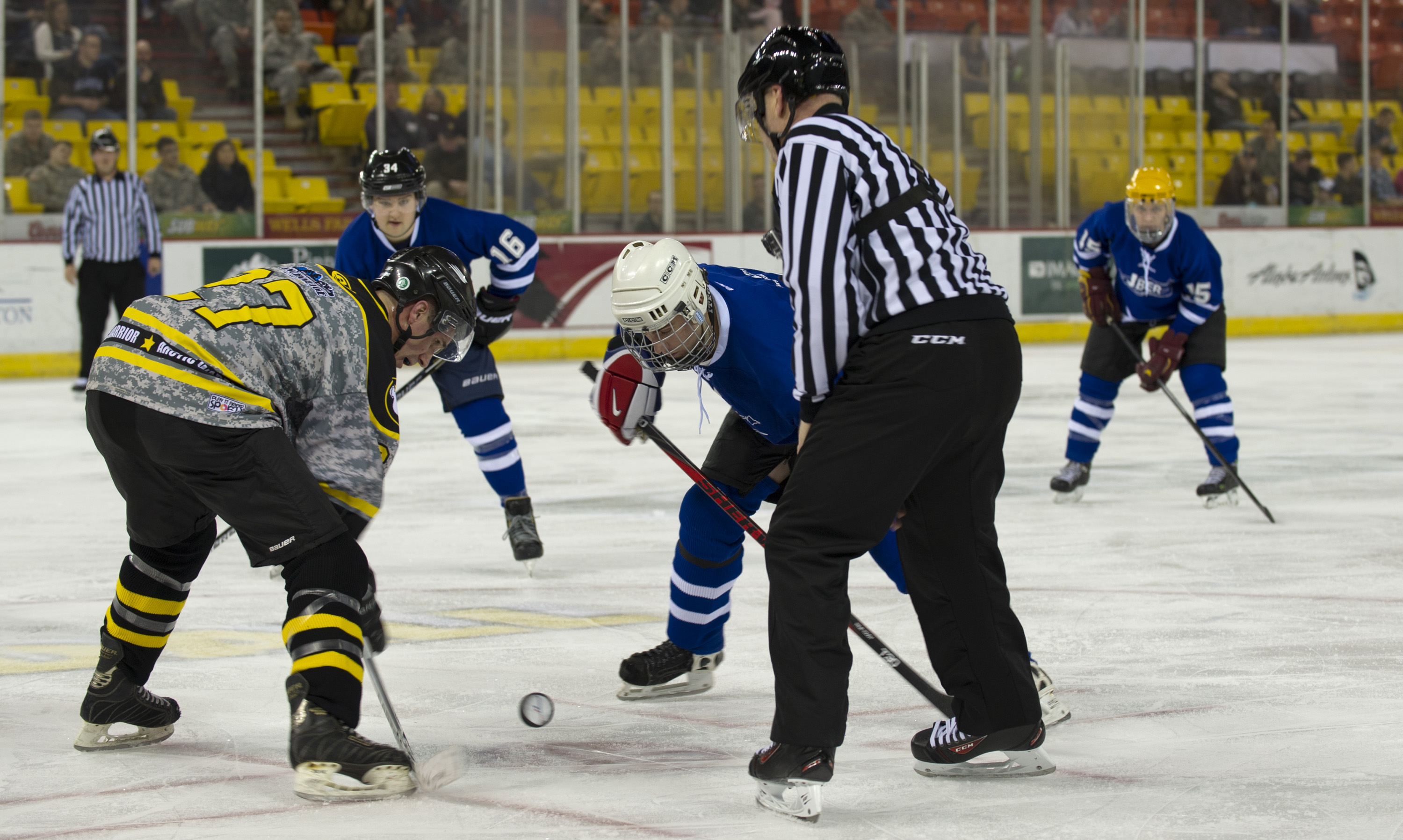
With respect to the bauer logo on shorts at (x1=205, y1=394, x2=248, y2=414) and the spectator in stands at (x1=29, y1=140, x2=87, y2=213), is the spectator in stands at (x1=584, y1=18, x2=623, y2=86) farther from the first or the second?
the bauer logo on shorts at (x1=205, y1=394, x2=248, y2=414)

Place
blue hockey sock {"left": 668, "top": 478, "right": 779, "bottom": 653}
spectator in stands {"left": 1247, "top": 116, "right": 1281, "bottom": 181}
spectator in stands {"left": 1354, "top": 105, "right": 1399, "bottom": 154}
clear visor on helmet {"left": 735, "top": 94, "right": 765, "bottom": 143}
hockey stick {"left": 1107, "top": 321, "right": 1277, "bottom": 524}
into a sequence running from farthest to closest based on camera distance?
spectator in stands {"left": 1354, "top": 105, "right": 1399, "bottom": 154}
spectator in stands {"left": 1247, "top": 116, "right": 1281, "bottom": 181}
hockey stick {"left": 1107, "top": 321, "right": 1277, "bottom": 524}
blue hockey sock {"left": 668, "top": 478, "right": 779, "bottom": 653}
clear visor on helmet {"left": 735, "top": 94, "right": 765, "bottom": 143}

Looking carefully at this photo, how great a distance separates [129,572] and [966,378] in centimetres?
145

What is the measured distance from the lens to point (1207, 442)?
553 centimetres

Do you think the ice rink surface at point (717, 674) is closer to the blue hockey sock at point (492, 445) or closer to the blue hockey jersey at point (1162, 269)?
the blue hockey sock at point (492, 445)

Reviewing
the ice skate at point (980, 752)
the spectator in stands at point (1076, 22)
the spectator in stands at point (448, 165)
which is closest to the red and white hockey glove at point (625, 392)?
the ice skate at point (980, 752)

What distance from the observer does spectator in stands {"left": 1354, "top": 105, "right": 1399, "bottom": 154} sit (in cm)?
1548

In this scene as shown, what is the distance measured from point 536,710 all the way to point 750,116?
3.51 ft

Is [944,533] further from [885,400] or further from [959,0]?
[959,0]

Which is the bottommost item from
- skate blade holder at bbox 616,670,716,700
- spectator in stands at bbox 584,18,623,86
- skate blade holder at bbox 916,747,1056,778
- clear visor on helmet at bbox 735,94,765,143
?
skate blade holder at bbox 616,670,716,700

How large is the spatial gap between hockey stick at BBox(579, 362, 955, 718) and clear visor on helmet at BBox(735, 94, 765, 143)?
1.97 feet

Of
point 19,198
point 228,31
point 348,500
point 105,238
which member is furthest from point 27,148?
point 348,500

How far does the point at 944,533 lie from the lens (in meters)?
2.45

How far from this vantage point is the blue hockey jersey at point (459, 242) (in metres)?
4.61

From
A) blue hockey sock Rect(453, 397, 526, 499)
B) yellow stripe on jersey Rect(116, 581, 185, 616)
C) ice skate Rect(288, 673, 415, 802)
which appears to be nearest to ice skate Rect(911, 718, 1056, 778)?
ice skate Rect(288, 673, 415, 802)
